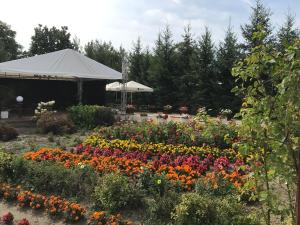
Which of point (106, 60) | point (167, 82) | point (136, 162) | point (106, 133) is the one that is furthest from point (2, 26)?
point (136, 162)

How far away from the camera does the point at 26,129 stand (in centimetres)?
1266

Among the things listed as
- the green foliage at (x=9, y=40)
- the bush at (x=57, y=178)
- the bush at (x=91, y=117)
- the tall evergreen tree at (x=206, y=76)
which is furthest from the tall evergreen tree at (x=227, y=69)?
the green foliage at (x=9, y=40)

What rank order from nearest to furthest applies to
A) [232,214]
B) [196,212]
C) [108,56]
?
[196,212]
[232,214]
[108,56]

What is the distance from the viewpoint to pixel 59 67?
52.6 feet

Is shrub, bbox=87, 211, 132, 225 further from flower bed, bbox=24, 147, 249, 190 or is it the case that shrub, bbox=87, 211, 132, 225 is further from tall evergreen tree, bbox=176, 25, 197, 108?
tall evergreen tree, bbox=176, 25, 197, 108

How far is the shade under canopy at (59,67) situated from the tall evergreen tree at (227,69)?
7406 millimetres

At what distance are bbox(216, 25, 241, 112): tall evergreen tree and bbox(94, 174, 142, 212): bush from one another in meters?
18.3

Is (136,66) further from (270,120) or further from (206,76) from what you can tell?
(270,120)

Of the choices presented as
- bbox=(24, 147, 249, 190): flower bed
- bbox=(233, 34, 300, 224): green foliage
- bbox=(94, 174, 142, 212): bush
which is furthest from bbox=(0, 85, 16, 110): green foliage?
bbox=(233, 34, 300, 224): green foliage

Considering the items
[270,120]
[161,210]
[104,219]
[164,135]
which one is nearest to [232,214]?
[161,210]

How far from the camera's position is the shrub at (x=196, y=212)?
3809mm

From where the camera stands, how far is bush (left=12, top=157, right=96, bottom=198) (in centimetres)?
529

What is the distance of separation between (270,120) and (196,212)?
5.50 feet

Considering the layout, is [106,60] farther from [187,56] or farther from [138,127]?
[138,127]
